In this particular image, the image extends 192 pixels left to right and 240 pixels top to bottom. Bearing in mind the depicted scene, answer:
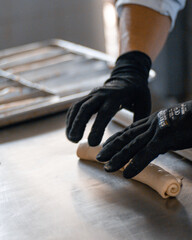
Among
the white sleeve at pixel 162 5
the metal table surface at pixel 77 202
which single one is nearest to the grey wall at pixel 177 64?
the white sleeve at pixel 162 5

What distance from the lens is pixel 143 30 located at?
1302 mm

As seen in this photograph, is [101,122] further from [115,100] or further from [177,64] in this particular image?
[177,64]

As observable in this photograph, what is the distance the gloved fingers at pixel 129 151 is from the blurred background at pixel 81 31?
1.79 m

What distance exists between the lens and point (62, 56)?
184 centimetres

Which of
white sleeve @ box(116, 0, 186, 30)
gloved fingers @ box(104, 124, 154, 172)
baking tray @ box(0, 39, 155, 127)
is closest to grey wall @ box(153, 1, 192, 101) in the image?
baking tray @ box(0, 39, 155, 127)

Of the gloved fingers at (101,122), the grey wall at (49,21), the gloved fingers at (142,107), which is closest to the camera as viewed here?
the gloved fingers at (101,122)

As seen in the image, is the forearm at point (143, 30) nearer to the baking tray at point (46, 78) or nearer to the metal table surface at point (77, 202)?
the baking tray at point (46, 78)

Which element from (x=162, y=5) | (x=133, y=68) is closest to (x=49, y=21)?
(x=162, y=5)

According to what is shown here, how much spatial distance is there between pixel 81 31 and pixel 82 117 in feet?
7.09

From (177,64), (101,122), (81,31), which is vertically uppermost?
(101,122)

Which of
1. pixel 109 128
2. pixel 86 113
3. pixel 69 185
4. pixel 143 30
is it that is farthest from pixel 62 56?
pixel 69 185

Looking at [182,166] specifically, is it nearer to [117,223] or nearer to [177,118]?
[177,118]

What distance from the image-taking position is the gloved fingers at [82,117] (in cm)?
99

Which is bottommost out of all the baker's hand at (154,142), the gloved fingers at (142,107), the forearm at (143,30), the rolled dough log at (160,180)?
the rolled dough log at (160,180)
